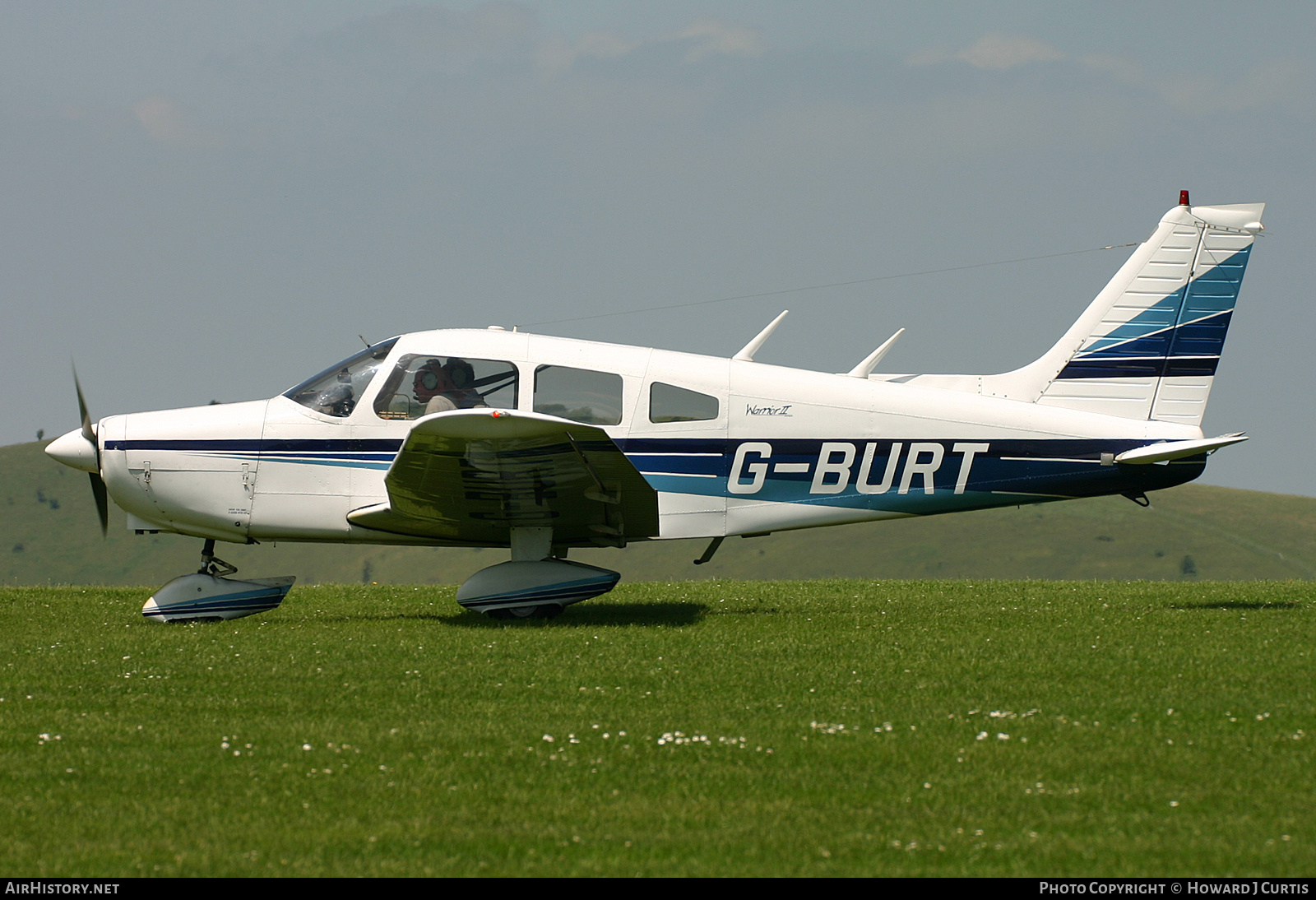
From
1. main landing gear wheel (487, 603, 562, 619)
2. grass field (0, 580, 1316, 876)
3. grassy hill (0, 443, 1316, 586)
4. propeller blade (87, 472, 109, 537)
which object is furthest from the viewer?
grassy hill (0, 443, 1316, 586)

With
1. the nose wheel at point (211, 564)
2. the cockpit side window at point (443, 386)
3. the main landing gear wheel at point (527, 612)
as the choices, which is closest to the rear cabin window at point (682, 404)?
the cockpit side window at point (443, 386)

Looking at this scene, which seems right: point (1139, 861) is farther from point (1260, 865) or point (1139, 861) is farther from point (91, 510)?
point (91, 510)

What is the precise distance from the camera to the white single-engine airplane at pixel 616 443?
10367 millimetres

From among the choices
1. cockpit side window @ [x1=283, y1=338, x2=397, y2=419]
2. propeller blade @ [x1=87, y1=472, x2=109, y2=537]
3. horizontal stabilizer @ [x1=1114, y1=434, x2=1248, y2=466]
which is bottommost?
propeller blade @ [x1=87, y1=472, x2=109, y2=537]

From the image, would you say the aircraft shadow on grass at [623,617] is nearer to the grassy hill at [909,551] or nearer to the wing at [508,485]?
the wing at [508,485]

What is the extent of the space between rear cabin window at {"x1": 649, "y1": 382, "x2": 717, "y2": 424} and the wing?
86cm

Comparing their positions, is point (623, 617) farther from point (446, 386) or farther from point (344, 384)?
point (344, 384)

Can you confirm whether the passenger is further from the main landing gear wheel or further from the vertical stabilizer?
the vertical stabilizer

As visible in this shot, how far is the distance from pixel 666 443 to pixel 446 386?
195 centimetres

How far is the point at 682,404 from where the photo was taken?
1052 cm

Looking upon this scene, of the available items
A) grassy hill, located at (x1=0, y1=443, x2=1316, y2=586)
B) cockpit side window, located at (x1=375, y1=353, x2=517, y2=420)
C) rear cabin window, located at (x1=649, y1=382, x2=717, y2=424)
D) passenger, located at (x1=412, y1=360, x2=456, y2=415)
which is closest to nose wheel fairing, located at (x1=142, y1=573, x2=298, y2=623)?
cockpit side window, located at (x1=375, y1=353, x2=517, y2=420)

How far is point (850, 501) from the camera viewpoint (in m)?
10.6

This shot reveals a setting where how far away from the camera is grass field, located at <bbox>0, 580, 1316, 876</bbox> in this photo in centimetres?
441

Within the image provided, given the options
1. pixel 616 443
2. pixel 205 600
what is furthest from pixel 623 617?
pixel 205 600
